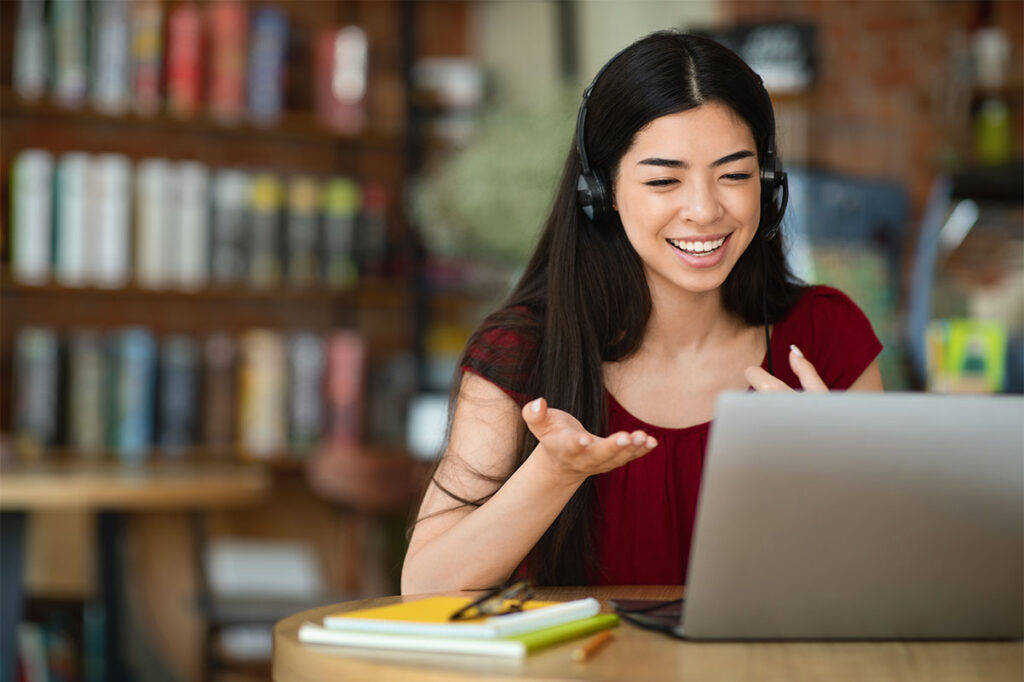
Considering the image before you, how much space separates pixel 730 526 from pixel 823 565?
72 mm

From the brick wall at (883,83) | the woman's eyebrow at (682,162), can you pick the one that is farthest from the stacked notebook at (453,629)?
the brick wall at (883,83)

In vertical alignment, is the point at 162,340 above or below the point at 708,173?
below

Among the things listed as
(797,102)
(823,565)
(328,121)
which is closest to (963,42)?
(797,102)

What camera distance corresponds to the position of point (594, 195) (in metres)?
1.35

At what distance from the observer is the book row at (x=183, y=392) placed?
3.15 m

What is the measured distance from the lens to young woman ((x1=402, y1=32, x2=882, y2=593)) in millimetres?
1278

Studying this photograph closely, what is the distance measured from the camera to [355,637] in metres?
0.78

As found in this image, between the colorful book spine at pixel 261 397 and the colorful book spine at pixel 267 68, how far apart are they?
622 mm

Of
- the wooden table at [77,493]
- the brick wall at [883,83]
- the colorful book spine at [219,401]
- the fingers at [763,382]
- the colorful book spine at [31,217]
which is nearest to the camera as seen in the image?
the fingers at [763,382]

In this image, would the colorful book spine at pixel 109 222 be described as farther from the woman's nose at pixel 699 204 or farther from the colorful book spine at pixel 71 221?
the woman's nose at pixel 699 204

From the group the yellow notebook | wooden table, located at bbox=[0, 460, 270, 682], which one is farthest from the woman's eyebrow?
wooden table, located at bbox=[0, 460, 270, 682]

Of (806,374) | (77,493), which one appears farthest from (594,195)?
(77,493)

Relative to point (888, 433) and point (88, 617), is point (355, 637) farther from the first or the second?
point (88, 617)

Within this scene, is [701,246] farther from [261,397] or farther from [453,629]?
[261,397]
